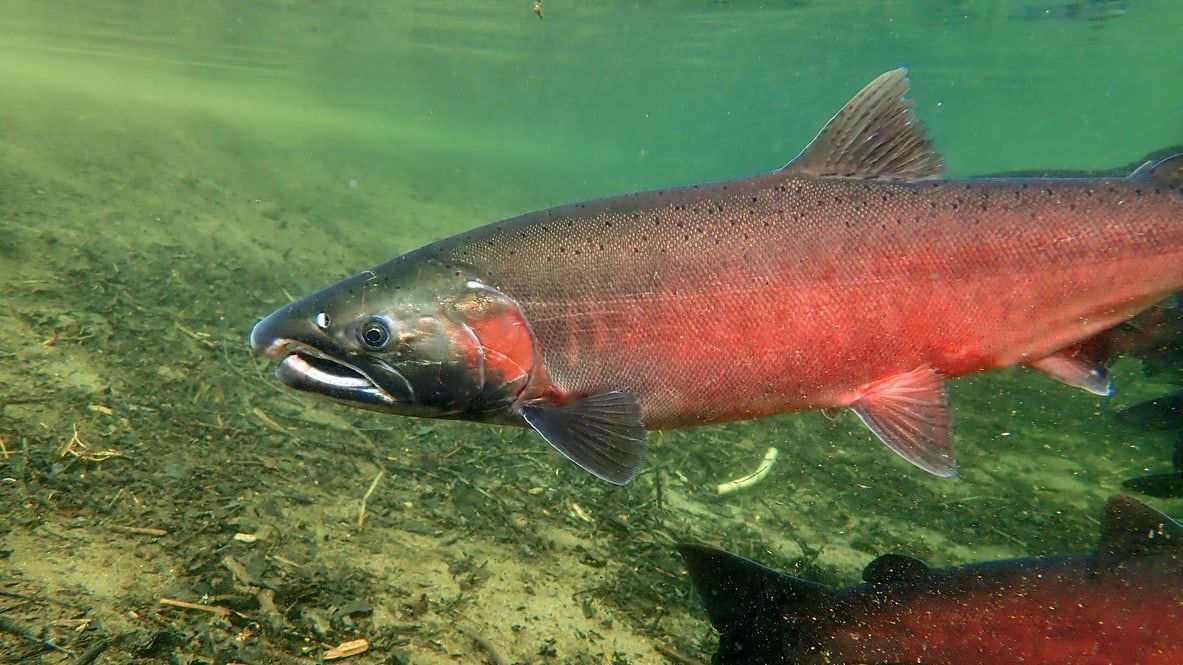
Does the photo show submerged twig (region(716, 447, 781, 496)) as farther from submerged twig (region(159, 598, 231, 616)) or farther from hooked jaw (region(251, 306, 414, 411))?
submerged twig (region(159, 598, 231, 616))

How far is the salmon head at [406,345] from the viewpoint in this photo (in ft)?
7.71

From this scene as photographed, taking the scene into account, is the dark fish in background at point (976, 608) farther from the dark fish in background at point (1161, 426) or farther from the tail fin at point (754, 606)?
the dark fish in background at point (1161, 426)

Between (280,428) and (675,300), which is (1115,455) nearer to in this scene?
(675,300)

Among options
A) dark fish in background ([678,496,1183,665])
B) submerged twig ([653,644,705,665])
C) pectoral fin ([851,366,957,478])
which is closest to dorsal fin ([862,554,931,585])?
dark fish in background ([678,496,1183,665])

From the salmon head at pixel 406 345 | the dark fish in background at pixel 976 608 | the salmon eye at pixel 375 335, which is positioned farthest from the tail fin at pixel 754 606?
the salmon eye at pixel 375 335

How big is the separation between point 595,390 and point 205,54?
161 ft

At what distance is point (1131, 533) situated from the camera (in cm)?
262

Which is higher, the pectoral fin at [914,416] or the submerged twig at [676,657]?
the pectoral fin at [914,416]

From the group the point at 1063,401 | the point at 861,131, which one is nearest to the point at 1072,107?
the point at 1063,401

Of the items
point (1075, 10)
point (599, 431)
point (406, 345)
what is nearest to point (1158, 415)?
point (599, 431)

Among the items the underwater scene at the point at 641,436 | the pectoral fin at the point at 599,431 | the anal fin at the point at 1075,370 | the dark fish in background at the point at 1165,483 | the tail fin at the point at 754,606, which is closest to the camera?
the pectoral fin at the point at 599,431

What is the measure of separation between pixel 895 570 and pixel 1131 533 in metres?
1.08

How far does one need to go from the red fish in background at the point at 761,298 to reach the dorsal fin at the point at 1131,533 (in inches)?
29.9

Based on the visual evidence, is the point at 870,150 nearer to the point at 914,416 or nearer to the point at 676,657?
the point at 914,416
